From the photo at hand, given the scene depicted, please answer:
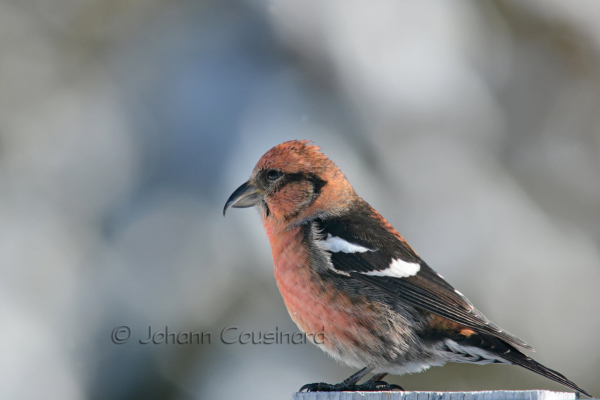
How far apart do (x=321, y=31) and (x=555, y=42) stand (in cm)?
340

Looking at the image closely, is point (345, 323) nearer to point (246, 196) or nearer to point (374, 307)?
point (374, 307)

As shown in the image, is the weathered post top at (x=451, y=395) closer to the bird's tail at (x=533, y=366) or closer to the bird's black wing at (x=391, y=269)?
the bird's tail at (x=533, y=366)

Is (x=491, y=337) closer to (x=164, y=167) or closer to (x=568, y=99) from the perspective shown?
(x=164, y=167)

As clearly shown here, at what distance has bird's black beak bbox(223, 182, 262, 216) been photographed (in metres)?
3.77

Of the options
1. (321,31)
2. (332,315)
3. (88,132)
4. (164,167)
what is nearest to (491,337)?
(332,315)

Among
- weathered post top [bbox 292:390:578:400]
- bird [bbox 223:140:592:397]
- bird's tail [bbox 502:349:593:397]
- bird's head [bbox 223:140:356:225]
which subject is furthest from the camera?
bird's head [bbox 223:140:356:225]

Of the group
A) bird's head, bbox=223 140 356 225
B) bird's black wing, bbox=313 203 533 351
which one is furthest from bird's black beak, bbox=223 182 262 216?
bird's black wing, bbox=313 203 533 351

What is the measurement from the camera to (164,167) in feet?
22.8

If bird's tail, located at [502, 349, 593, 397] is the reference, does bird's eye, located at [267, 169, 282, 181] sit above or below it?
above

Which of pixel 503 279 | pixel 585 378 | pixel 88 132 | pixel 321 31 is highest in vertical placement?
pixel 321 31

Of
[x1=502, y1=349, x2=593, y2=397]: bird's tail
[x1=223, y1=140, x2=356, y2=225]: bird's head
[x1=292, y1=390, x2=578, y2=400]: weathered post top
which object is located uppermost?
[x1=223, y1=140, x2=356, y2=225]: bird's head

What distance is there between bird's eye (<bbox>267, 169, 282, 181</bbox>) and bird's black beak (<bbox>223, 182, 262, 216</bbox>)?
13cm

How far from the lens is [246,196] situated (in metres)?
3.79

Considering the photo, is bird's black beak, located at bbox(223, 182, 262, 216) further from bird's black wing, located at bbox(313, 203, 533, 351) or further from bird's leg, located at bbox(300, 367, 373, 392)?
bird's leg, located at bbox(300, 367, 373, 392)
